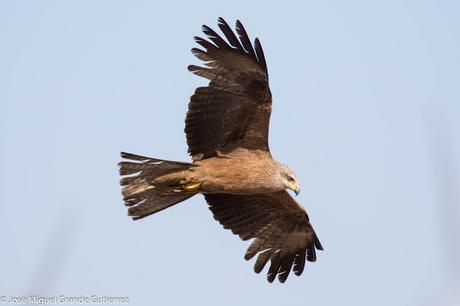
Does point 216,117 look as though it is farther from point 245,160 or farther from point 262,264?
point 262,264

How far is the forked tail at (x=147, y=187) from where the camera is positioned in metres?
13.5

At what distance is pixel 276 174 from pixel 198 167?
3.38ft

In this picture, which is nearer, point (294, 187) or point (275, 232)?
point (294, 187)

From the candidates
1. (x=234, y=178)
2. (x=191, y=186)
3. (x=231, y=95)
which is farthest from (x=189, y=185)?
(x=231, y=95)

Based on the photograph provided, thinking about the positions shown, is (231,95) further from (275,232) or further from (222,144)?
(275,232)

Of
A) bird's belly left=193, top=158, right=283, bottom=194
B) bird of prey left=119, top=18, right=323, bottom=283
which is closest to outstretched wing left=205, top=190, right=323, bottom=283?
bird of prey left=119, top=18, right=323, bottom=283

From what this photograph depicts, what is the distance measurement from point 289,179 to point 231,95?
133 cm

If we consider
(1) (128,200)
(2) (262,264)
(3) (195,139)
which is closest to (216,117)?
(3) (195,139)

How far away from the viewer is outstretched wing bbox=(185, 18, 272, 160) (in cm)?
1308

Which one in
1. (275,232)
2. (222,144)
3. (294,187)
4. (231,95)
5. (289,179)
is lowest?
(275,232)

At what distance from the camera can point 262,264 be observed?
14898 millimetres

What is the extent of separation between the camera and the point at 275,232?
14.9 meters

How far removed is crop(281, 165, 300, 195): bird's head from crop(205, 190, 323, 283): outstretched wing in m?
1.35

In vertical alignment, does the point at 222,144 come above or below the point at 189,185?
above
